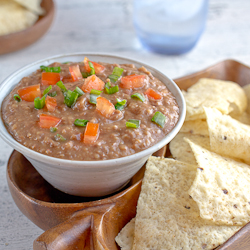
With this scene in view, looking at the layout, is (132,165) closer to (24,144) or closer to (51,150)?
(51,150)

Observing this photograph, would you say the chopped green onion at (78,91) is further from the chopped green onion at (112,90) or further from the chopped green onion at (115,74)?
the chopped green onion at (115,74)

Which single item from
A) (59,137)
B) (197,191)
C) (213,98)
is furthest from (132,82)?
(213,98)

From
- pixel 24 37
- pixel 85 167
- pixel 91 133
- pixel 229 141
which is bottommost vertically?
pixel 24 37

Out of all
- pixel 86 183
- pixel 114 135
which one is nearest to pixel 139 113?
pixel 114 135

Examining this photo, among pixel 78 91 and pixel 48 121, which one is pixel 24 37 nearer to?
pixel 78 91

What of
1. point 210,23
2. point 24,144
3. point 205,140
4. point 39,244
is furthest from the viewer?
point 210,23
